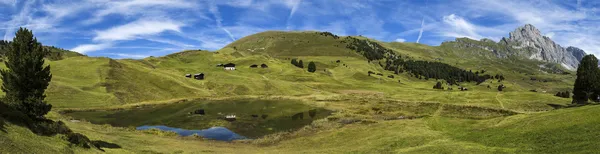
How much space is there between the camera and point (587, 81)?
106 m

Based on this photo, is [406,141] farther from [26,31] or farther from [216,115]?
[216,115]

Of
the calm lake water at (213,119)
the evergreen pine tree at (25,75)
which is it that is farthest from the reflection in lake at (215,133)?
the evergreen pine tree at (25,75)

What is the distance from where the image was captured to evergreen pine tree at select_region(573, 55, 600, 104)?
105000 millimetres

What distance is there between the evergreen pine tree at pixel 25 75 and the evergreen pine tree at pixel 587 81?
129237mm

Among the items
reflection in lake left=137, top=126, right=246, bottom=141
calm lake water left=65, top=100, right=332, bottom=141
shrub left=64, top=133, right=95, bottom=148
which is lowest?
reflection in lake left=137, top=126, right=246, bottom=141

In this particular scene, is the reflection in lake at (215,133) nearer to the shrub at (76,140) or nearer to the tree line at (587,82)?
the shrub at (76,140)

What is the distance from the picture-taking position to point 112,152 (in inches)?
1415

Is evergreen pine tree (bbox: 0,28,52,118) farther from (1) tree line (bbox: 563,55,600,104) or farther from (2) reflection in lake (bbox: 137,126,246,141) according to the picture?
(1) tree line (bbox: 563,55,600,104)

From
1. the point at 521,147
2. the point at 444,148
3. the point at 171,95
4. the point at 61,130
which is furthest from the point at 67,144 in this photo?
the point at 171,95

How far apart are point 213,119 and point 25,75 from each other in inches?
1793

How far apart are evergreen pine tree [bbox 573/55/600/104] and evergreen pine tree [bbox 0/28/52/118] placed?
129237 millimetres

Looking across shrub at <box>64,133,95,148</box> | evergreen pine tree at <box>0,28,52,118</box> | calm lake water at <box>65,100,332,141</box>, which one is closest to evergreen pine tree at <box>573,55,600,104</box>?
calm lake water at <box>65,100,332,141</box>

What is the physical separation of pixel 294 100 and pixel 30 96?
100257mm

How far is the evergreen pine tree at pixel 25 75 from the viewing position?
4416 cm
